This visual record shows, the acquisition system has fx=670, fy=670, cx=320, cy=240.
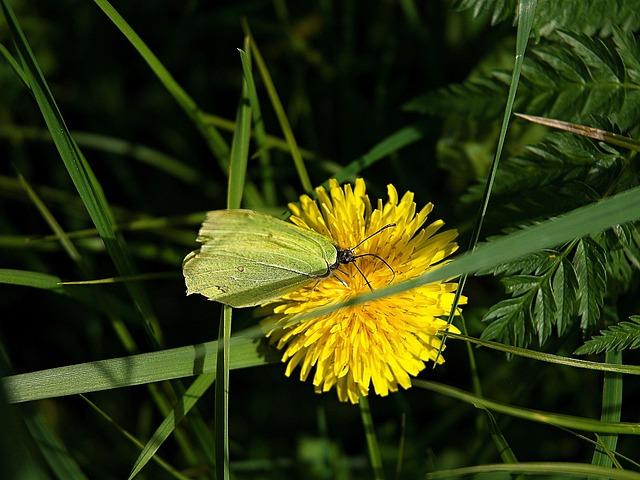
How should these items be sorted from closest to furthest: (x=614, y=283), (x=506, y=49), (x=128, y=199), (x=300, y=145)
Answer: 1. (x=614, y=283)
2. (x=506, y=49)
3. (x=300, y=145)
4. (x=128, y=199)

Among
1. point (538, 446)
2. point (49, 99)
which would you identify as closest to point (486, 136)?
point (538, 446)

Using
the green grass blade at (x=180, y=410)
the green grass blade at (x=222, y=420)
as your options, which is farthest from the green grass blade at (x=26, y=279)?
the green grass blade at (x=222, y=420)

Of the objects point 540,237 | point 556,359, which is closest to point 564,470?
point 556,359

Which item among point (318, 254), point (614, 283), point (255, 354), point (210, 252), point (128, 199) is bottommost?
point (614, 283)

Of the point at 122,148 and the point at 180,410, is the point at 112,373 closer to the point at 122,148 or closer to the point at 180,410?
the point at 180,410

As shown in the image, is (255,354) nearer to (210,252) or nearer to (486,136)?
(210,252)

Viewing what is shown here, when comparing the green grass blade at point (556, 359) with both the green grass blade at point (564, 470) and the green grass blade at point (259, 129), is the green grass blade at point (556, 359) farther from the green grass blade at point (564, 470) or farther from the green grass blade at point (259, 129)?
the green grass blade at point (259, 129)

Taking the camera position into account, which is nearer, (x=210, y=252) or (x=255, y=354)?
(x=210, y=252)
